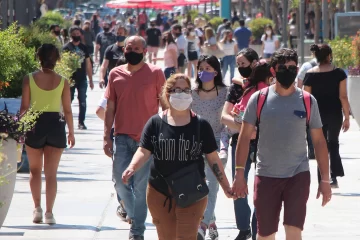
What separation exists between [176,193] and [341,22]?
17182mm

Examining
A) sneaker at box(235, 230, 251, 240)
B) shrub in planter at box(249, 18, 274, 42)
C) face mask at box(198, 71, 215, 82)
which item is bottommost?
shrub in planter at box(249, 18, 274, 42)

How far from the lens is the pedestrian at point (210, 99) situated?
9180 millimetres

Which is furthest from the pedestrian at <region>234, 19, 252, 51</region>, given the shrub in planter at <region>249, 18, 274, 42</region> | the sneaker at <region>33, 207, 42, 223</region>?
the sneaker at <region>33, 207, 42, 223</region>

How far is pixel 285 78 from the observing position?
7344 millimetres

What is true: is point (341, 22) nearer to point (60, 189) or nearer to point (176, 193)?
point (60, 189)

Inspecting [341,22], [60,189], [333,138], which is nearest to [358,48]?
[341,22]

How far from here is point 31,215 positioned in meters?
10.8

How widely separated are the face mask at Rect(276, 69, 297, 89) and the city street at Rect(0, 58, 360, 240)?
2645 mm

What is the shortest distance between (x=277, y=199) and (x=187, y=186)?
59 centimetres

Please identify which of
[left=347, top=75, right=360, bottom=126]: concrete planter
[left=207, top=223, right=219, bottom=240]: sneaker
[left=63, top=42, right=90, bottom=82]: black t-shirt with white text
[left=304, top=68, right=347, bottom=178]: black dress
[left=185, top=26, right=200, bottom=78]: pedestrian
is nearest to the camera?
[left=207, top=223, right=219, bottom=240]: sneaker

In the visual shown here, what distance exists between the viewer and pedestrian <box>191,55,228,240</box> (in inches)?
361

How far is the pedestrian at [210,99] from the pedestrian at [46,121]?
4.89ft

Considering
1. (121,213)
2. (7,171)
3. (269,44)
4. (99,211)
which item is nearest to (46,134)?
(7,171)

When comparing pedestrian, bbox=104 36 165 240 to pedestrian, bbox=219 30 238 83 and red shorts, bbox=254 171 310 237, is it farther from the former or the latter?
pedestrian, bbox=219 30 238 83
